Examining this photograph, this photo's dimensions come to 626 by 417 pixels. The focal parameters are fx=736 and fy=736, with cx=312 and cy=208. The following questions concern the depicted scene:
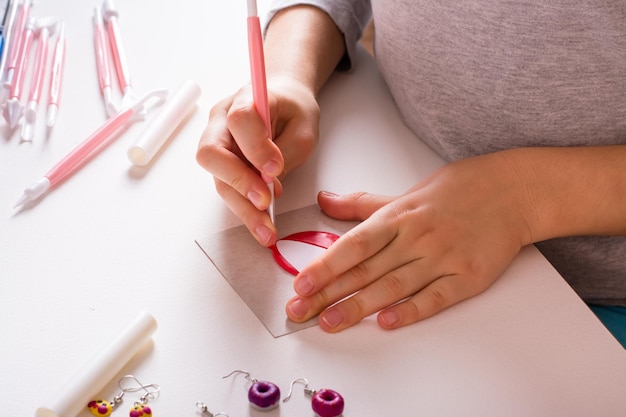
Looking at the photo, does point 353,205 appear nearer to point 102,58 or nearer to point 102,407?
point 102,407

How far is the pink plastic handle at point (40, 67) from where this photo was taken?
2.92ft

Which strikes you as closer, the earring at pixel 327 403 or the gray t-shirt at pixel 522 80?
the earring at pixel 327 403

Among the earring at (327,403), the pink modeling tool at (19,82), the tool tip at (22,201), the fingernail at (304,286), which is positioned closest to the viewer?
the earring at (327,403)

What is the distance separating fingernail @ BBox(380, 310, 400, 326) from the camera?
609 millimetres

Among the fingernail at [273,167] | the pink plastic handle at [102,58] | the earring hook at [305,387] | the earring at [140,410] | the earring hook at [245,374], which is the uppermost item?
the pink plastic handle at [102,58]

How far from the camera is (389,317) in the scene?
0.61 m

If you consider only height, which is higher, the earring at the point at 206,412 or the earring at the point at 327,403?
the earring at the point at 206,412

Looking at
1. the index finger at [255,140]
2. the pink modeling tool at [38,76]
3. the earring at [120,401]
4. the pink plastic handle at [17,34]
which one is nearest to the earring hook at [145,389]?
the earring at [120,401]

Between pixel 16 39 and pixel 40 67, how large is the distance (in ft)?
0.24

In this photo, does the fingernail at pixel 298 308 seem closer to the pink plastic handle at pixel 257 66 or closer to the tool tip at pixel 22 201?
the pink plastic handle at pixel 257 66

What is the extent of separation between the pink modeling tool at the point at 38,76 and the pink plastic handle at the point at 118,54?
0.08 meters

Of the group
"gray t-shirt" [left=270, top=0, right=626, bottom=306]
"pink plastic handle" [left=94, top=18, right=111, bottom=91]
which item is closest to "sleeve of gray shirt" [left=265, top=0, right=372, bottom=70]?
"gray t-shirt" [left=270, top=0, right=626, bottom=306]

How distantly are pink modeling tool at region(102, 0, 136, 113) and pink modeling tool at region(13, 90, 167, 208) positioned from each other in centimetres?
2

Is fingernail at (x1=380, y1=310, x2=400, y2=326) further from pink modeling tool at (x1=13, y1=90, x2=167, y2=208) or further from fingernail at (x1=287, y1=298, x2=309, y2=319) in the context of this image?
pink modeling tool at (x1=13, y1=90, x2=167, y2=208)
